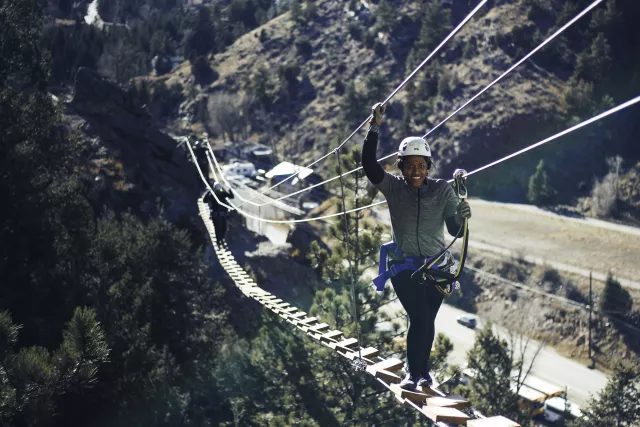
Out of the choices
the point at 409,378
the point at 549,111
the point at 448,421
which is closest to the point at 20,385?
the point at 409,378

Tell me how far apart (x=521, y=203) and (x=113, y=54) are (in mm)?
47145

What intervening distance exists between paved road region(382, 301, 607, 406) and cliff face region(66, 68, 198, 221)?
56.2ft

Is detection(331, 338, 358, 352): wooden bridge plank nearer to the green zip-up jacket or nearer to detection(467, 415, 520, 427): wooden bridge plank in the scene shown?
the green zip-up jacket

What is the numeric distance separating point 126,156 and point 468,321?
24.4m

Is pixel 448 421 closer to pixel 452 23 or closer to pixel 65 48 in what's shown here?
pixel 65 48

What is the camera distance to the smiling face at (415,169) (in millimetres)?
6793

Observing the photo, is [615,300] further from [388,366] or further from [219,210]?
[388,366]

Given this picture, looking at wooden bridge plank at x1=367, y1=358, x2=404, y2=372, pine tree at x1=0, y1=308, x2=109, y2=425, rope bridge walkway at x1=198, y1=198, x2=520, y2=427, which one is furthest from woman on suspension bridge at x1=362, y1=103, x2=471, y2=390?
pine tree at x1=0, y1=308, x2=109, y2=425

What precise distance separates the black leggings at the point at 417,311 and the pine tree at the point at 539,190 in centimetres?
5575

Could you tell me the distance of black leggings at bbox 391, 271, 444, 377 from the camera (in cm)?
709

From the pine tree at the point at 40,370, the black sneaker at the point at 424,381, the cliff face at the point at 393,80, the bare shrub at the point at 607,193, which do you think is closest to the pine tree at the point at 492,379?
the pine tree at the point at 40,370

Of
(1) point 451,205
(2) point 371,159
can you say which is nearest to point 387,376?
(1) point 451,205

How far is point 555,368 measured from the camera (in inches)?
1614

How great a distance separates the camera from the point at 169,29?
114000mm
